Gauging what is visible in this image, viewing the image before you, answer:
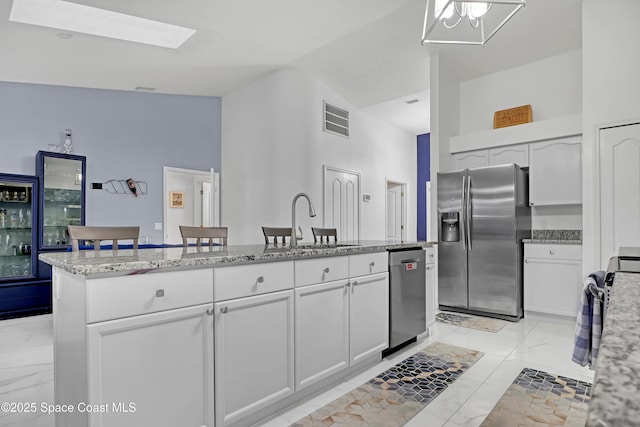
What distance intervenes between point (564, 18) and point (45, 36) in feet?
17.8

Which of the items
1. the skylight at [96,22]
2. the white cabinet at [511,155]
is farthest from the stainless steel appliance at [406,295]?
the skylight at [96,22]

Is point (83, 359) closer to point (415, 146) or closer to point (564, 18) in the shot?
point (564, 18)

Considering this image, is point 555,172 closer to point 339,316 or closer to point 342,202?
point 342,202

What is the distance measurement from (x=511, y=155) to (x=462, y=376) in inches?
122

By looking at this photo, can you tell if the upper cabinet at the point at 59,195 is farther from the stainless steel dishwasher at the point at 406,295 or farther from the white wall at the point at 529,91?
the white wall at the point at 529,91

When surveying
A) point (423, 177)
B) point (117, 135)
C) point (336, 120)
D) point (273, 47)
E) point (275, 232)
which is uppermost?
point (273, 47)

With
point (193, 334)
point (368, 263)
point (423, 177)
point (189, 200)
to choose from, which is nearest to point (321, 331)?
point (368, 263)

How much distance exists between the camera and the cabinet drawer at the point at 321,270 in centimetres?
223

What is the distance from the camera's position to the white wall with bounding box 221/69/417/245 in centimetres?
558

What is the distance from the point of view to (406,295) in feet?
10.4

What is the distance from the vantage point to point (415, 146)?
8805mm

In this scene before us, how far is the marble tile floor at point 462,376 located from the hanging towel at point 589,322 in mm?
786

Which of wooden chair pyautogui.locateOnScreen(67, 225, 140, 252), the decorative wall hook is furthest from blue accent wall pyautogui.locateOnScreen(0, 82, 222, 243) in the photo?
wooden chair pyautogui.locateOnScreen(67, 225, 140, 252)

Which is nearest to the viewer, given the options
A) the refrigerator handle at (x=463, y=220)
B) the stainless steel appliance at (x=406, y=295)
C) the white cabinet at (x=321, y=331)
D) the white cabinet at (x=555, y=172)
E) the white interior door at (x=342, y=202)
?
the white cabinet at (x=321, y=331)
